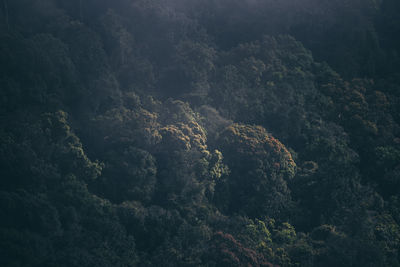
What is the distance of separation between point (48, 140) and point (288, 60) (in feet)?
60.2

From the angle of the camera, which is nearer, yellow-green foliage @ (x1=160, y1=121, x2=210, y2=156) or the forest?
the forest

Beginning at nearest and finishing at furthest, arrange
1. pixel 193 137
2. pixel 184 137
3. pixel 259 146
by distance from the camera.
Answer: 1. pixel 184 137
2. pixel 193 137
3. pixel 259 146

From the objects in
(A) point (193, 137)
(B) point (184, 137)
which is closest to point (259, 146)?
(A) point (193, 137)

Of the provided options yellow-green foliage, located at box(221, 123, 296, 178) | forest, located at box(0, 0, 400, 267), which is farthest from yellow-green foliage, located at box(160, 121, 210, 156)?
yellow-green foliage, located at box(221, 123, 296, 178)

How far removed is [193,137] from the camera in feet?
89.8

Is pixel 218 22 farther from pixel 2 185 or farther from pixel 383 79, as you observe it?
pixel 2 185

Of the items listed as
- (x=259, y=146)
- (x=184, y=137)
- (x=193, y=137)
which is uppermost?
(x=259, y=146)

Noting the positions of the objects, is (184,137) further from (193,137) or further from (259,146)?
(259,146)

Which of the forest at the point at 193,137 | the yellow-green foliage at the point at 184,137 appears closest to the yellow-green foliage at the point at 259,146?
the forest at the point at 193,137

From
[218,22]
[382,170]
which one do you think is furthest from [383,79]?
[218,22]

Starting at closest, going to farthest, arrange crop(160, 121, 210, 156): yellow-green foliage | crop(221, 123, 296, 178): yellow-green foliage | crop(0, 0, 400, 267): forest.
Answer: crop(0, 0, 400, 267): forest < crop(160, 121, 210, 156): yellow-green foliage < crop(221, 123, 296, 178): yellow-green foliage

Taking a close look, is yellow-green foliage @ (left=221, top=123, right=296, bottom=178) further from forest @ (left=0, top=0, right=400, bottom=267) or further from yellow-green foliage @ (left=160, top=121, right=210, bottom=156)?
yellow-green foliage @ (left=160, top=121, right=210, bottom=156)

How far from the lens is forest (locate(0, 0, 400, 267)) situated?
22.8 meters

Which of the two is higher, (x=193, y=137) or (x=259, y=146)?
(x=259, y=146)
